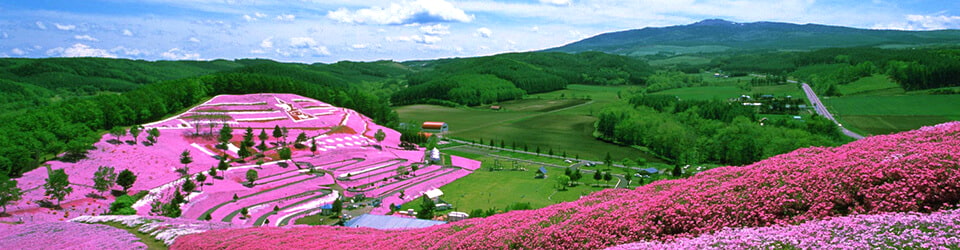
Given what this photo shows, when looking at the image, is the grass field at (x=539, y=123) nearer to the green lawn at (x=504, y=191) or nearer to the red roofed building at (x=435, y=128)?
the red roofed building at (x=435, y=128)

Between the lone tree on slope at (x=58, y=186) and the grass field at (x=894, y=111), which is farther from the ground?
the lone tree on slope at (x=58, y=186)

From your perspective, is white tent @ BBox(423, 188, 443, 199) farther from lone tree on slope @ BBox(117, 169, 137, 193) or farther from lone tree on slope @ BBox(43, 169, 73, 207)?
lone tree on slope @ BBox(43, 169, 73, 207)

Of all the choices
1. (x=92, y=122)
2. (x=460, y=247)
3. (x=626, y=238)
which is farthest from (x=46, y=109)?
(x=626, y=238)

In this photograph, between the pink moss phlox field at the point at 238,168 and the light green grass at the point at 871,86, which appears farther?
the light green grass at the point at 871,86

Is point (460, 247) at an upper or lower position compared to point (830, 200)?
lower

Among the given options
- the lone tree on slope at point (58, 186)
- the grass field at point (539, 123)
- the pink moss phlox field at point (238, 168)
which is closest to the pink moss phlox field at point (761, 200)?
the pink moss phlox field at point (238, 168)

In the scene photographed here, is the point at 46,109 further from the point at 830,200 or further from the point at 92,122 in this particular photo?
the point at 830,200
